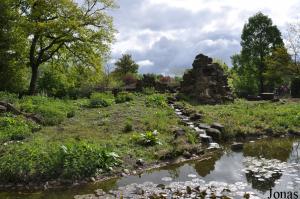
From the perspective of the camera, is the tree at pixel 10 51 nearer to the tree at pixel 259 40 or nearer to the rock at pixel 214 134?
the rock at pixel 214 134

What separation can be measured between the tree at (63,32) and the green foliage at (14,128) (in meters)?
13.9

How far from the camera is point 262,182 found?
11.3 metres

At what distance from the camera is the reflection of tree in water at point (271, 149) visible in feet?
50.0

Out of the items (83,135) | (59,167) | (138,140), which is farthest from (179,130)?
(59,167)

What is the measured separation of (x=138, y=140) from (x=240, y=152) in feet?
14.2

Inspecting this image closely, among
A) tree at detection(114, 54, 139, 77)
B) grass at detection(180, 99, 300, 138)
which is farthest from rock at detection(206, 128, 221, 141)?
tree at detection(114, 54, 139, 77)

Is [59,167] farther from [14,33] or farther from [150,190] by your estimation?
[14,33]

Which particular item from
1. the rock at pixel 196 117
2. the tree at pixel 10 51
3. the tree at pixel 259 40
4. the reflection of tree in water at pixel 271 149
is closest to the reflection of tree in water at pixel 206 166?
the reflection of tree in water at pixel 271 149

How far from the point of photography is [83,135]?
16.2m

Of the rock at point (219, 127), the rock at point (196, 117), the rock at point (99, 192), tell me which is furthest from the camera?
the rock at point (196, 117)

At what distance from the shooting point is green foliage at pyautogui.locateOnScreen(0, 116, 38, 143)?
50.4 ft

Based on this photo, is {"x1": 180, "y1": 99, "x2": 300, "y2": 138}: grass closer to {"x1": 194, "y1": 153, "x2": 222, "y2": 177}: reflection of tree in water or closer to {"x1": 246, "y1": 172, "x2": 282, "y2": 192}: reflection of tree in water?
{"x1": 194, "y1": 153, "x2": 222, "y2": 177}: reflection of tree in water

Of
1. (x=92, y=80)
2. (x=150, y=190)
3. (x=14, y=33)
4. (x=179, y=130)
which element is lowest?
(x=150, y=190)

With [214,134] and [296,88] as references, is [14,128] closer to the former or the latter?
[214,134]
